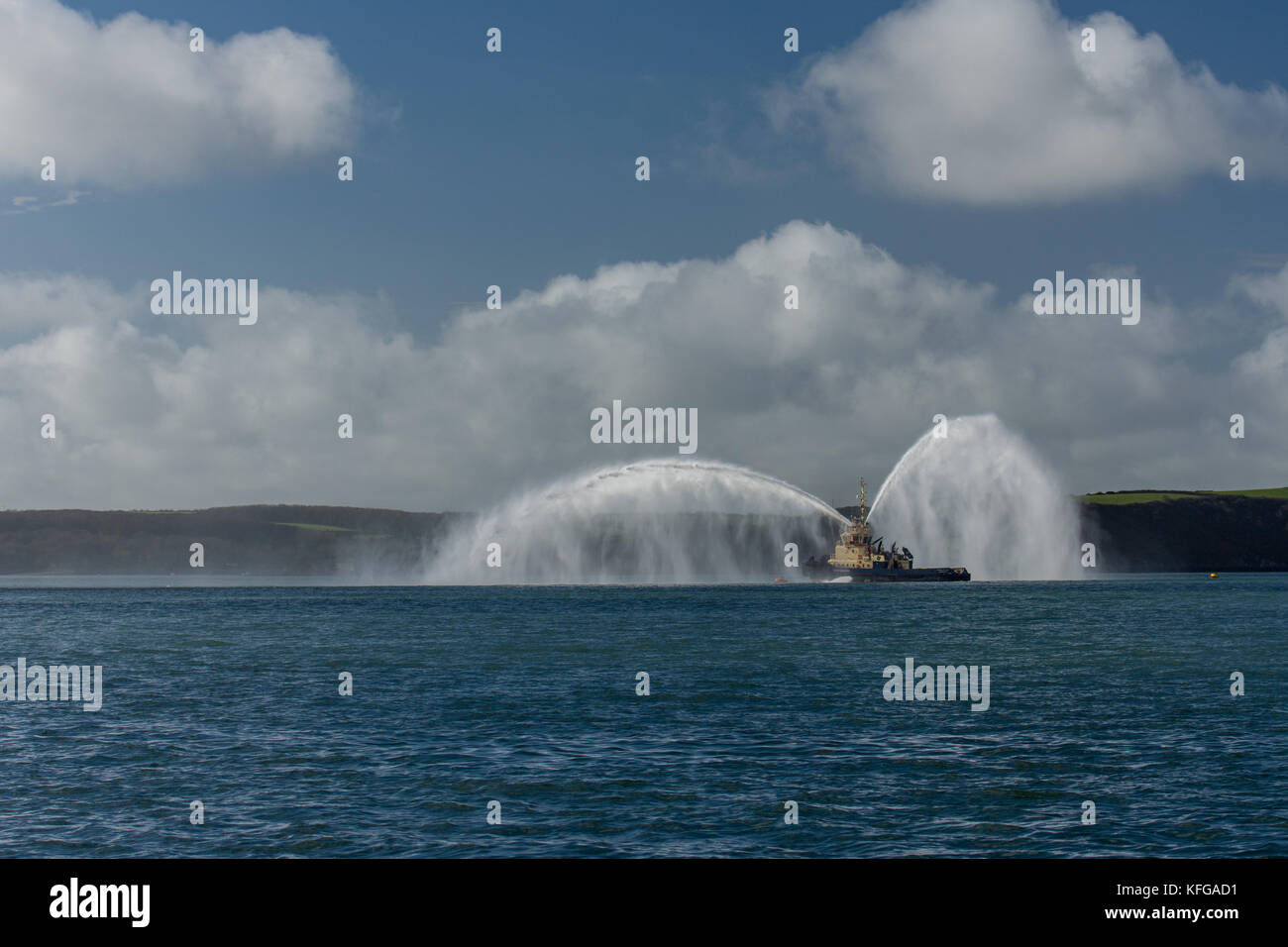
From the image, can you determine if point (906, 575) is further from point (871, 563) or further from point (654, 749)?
point (654, 749)

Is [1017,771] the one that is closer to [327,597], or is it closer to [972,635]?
[972,635]

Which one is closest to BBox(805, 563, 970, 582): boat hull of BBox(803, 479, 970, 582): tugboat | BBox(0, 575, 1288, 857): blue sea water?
BBox(803, 479, 970, 582): tugboat

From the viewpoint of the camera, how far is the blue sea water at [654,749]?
2373cm

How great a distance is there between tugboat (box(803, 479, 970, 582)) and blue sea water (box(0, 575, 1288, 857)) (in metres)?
76.7

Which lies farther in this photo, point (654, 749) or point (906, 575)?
point (906, 575)

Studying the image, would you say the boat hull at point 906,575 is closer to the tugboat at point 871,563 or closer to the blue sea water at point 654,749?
the tugboat at point 871,563

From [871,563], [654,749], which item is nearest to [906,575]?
[871,563]

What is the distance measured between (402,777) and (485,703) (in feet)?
46.7

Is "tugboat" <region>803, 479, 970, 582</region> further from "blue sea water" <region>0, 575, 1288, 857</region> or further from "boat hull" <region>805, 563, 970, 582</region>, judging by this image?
"blue sea water" <region>0, 575, 1288, 857</region>

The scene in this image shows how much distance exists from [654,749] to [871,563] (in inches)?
4885

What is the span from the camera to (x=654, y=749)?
33.4 m

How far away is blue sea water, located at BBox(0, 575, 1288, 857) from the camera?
934 inches
